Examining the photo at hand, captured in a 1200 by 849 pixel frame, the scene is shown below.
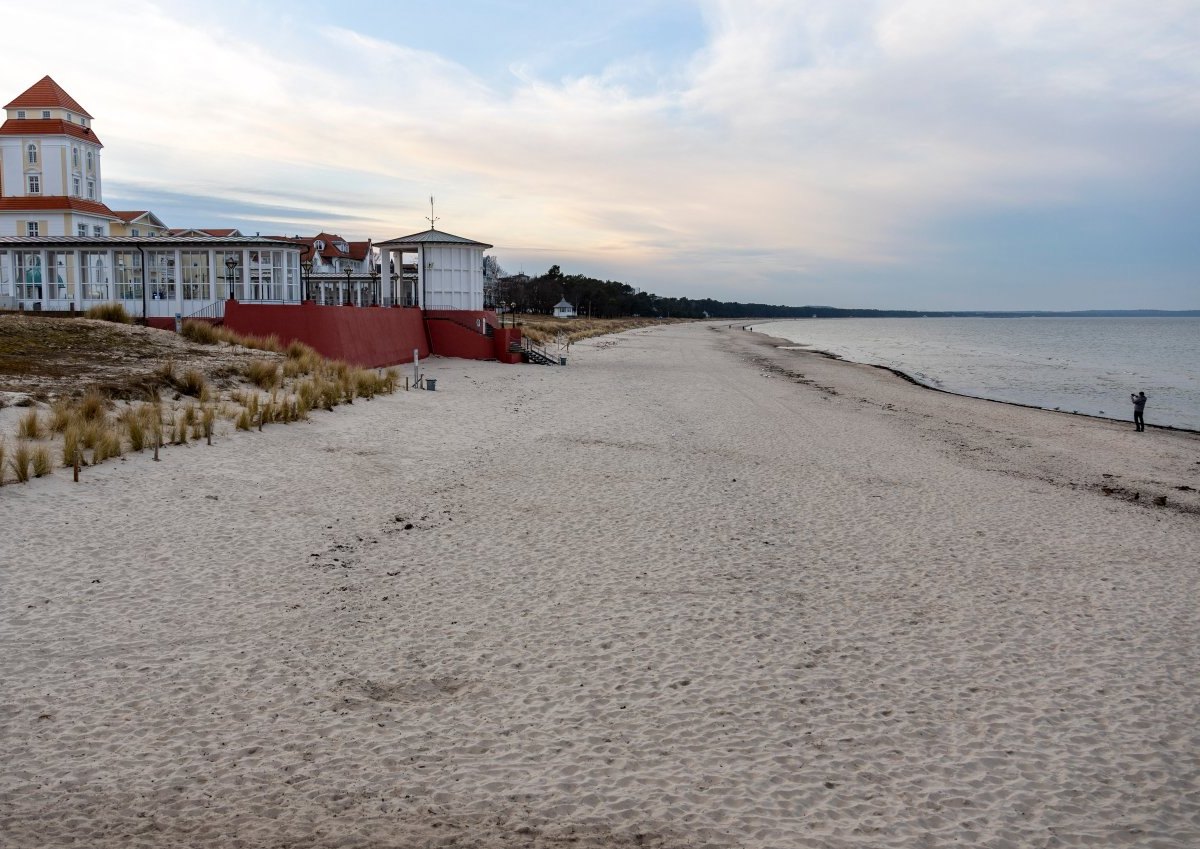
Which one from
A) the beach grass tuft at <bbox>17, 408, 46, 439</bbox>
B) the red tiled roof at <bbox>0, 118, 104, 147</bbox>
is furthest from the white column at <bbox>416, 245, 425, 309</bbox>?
the red tiled roof at <bbox>0, 118, 104, 147</bbox>

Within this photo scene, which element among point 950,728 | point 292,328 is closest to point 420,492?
point 950,728

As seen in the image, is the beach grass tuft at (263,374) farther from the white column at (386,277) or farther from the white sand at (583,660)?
the white column at (386,277)

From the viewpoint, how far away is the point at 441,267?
3262 cm

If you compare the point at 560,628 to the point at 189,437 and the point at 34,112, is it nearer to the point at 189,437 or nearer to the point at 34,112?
the point at 189,437

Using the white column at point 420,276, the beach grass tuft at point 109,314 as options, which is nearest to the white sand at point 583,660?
the beach grass tuft at point 109,314

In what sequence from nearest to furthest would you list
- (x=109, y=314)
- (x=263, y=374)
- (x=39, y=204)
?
(x=263, y=374)
(x=109, y=314)
(x=39, y=204)

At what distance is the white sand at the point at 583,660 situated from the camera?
428 centimetres

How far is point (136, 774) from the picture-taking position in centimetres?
441

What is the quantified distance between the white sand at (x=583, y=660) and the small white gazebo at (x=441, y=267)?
2111 cm

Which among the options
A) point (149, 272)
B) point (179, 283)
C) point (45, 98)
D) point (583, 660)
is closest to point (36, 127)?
point (45, 98)

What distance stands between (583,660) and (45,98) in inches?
2237

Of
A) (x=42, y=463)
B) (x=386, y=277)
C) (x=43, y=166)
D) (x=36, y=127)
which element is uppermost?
(x=36, y=127)

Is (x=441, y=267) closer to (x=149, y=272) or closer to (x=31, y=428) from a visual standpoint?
(x=149, y=272)

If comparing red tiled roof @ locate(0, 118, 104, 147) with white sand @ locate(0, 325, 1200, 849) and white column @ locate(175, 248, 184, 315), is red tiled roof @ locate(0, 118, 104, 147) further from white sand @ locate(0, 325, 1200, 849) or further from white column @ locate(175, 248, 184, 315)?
white sand @ locate(0, 325, 1200, 849)
